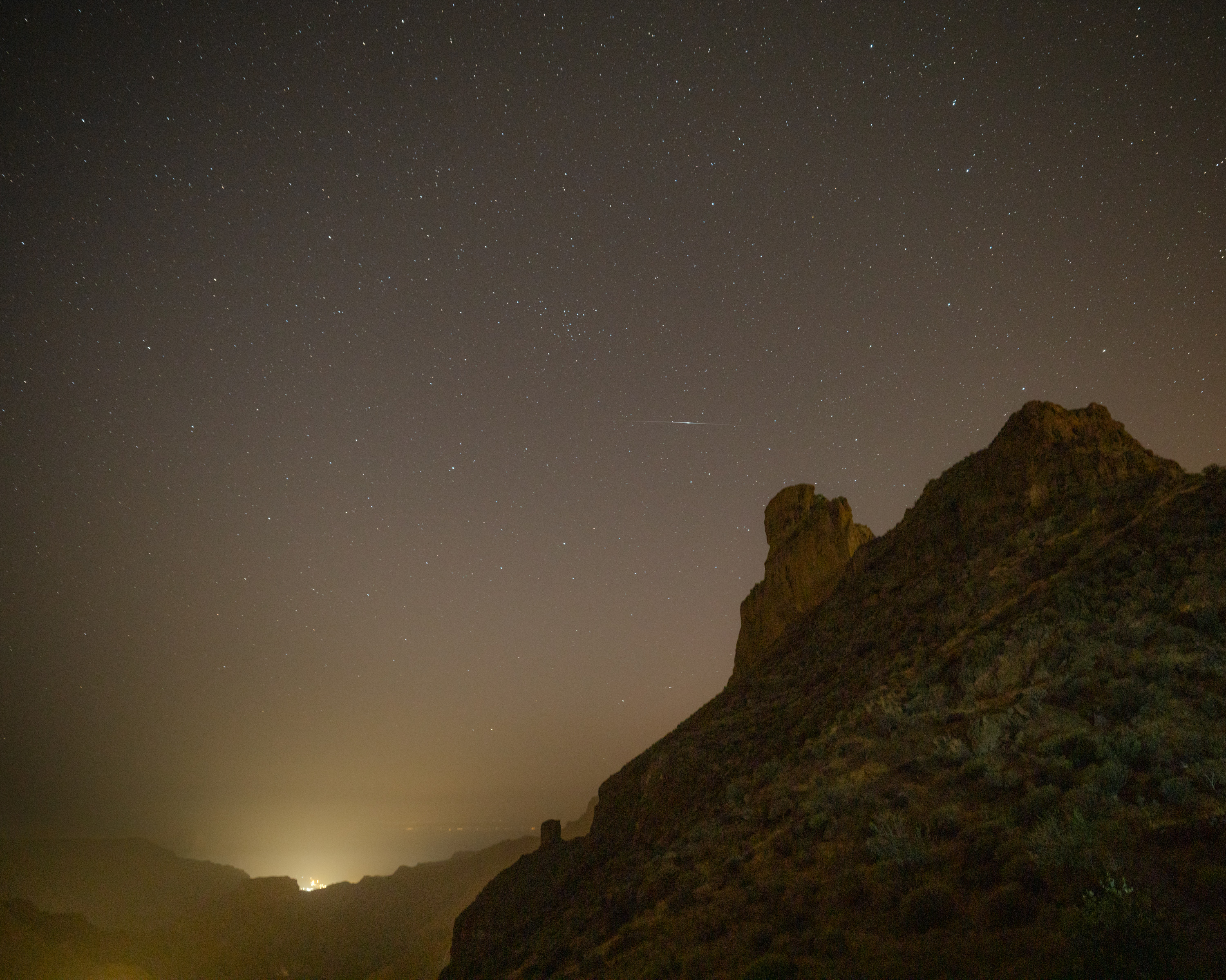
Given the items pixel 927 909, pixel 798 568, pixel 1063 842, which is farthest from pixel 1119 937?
pixel 798 568

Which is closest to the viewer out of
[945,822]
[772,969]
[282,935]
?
[772,969]

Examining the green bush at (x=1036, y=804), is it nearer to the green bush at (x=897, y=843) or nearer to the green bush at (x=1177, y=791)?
the green bush at (x=1177, y=791)

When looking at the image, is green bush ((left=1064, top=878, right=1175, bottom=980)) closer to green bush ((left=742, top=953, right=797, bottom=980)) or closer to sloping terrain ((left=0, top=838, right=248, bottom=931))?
green bush ((left=742, top=953, right=797, bottom=980))

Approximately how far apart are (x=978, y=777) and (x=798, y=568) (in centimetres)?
3269

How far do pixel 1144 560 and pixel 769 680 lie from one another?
50.4 ft

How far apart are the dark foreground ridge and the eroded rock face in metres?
12.5

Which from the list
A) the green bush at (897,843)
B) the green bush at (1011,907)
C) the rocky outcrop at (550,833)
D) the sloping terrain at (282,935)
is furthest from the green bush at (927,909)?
the sloping terrain at (282,935)

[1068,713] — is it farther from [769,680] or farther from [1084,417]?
[1084,417]

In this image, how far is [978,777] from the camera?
29.5 ft

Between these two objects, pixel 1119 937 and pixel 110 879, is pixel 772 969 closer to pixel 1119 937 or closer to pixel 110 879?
pixel 1119 937

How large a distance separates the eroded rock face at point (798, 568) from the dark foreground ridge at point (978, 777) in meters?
12.5

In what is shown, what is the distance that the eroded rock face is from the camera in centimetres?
3862

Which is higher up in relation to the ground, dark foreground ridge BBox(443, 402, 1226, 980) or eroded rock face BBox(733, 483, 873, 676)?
eroded rock face BBox(733, 483, 873, 676)

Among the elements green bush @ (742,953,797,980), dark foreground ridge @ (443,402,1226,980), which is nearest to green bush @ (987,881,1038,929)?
dark foreground ridge @ (443,402,1226,980)
